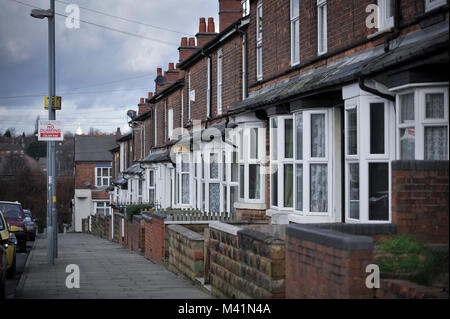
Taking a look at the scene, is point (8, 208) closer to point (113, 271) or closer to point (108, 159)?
point (113, 271)

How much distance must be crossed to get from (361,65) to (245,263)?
3.46m

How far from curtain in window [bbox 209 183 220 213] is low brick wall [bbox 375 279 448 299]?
15.0m

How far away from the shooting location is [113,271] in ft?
48.9

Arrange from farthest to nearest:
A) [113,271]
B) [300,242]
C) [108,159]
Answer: [108,159]
[113,271]
[300,242]

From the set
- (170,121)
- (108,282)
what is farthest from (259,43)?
(170,121)

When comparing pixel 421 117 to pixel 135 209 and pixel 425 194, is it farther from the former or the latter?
pixel 135 209

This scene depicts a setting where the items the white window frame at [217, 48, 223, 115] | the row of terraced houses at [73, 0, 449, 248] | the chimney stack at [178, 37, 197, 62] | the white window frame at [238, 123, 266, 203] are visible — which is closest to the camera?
the row of terraced houses at [73, 0, 449, 248]

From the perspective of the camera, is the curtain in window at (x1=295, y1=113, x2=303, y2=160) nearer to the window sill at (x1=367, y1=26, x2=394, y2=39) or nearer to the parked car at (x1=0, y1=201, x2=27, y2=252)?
the window sill at (x1=367, y1=26, x2=394, y2=39)

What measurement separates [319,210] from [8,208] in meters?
14.0

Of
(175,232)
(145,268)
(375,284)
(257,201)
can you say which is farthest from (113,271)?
(375,284)

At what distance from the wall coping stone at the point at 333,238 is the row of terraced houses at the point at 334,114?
94cm

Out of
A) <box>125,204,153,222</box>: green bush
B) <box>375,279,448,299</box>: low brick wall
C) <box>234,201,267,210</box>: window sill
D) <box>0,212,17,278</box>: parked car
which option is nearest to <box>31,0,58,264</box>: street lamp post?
<box>0,212,17,278</box>: parked car

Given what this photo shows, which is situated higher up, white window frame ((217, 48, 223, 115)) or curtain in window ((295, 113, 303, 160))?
white window frame ((217, 48, 223, 115))

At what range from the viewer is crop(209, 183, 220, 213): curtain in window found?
20781 millimetres
